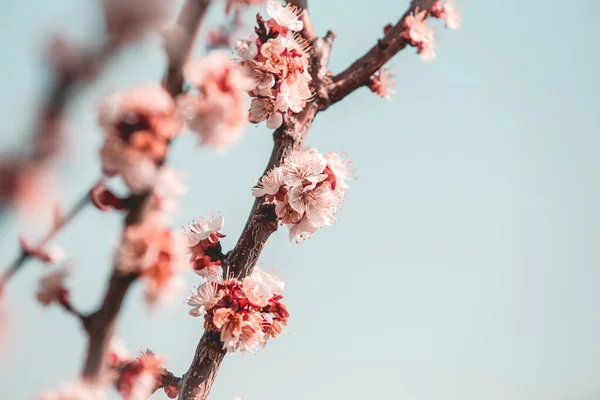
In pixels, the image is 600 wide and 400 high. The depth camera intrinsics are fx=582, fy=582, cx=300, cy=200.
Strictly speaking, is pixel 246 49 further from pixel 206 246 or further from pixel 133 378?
pixel 133 378

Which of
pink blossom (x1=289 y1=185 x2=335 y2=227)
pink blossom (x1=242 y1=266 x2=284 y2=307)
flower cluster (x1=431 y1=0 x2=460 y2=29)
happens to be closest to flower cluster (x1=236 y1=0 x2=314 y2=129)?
pink blossom (x1=289 y1=185 x2=335 y2=227)

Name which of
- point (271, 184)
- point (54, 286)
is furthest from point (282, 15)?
point (54, 286)

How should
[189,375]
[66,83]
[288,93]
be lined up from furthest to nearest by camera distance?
[288,93]
[189,375]
[66,83]

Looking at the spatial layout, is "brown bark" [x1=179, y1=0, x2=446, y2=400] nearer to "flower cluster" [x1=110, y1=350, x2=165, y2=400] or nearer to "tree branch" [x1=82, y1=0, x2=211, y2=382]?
Answer: "flower cluster" [x1=110, y1=350, x2=165, y2=400]

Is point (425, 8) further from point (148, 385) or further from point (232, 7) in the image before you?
point (148, 385)

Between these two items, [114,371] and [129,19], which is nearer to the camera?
[129,19]

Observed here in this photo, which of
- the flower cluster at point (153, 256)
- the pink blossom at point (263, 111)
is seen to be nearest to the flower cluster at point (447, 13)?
the pink blossom at point (263, 111)

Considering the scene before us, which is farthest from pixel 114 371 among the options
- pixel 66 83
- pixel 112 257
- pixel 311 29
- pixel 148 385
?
pixel 311 29
